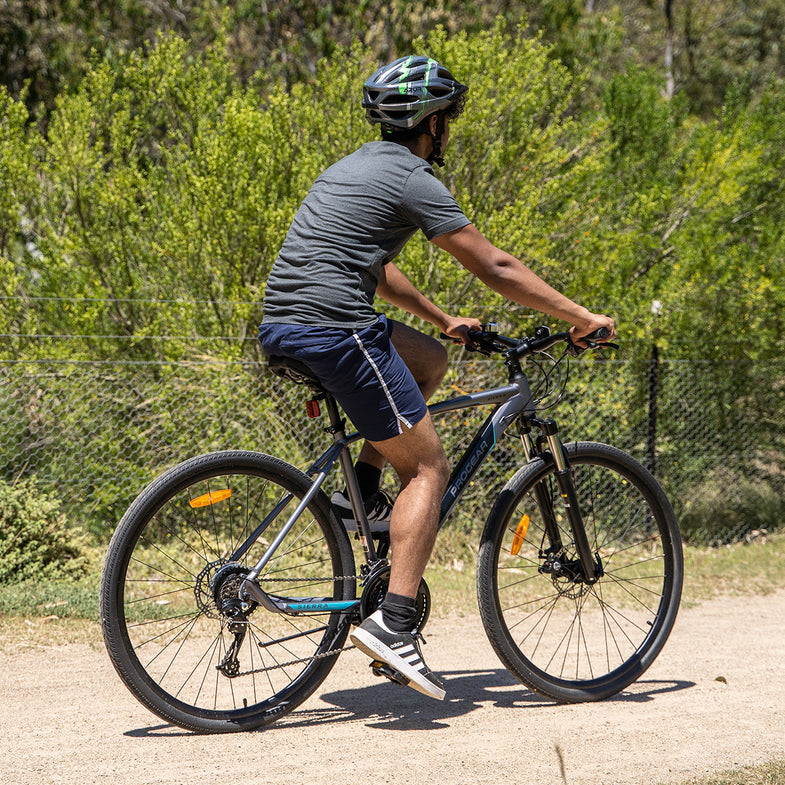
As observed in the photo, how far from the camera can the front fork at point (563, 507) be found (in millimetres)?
3604

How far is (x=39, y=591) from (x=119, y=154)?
10.9 feet

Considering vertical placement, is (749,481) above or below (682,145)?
below

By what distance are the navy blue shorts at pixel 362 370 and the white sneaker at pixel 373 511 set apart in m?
0.36

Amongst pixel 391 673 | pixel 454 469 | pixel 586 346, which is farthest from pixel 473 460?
pixel 391 673

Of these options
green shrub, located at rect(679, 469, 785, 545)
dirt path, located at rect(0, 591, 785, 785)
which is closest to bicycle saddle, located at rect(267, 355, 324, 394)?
dirt path, located at rect(0, 591, 785, 785)

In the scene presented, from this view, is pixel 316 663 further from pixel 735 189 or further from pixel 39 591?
pixel 735 189

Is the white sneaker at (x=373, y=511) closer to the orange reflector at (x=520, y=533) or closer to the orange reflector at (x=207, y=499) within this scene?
the orange reflector at (x=207, y=499)

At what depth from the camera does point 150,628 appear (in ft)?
14.6

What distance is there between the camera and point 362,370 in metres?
3.04

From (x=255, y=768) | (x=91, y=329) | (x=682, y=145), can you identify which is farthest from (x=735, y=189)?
(x=255, y=768)

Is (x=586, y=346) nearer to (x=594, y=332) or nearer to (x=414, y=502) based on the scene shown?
(x=594, y=332)

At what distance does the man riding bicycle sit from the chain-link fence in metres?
2.26

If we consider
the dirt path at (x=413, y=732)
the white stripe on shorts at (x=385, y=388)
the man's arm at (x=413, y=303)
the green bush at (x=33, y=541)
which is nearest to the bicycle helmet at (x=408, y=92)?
the man's arm at (x=413, y=303)

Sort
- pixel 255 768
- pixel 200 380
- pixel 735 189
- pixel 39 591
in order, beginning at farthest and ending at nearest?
pixel 735 189
pixel 200 380
pixel 39 591
pixel 255 768
